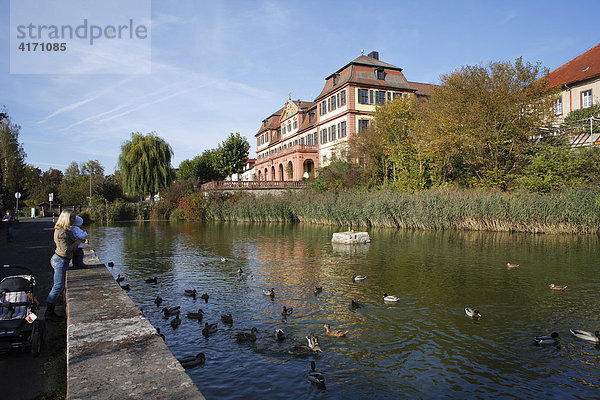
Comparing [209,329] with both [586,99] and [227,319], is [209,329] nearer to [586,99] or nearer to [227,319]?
[227,319]

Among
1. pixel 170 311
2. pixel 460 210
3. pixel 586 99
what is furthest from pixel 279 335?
pixel 586 99

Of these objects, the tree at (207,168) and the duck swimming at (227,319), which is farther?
the tree at (207,168)

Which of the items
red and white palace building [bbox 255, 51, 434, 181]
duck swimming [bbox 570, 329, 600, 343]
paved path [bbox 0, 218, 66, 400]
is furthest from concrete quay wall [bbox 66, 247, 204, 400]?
red and white palace building [bbox 255, 51, 434, 181]

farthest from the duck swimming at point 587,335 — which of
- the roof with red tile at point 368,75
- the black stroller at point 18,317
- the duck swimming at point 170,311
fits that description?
the roof with red tile at point 368,75

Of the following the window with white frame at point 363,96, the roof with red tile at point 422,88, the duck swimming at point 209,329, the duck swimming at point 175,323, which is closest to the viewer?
the duck swimming at point 209,329

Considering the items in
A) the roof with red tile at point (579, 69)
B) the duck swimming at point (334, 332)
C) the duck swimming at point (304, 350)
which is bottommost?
the duck swimming at point (304, 350)

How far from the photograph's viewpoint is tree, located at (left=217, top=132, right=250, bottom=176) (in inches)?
2623

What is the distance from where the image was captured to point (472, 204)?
24.2m

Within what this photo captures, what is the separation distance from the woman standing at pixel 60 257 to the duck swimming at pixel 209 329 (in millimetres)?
2509

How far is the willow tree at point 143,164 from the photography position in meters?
50.4

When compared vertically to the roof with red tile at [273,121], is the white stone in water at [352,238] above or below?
A: below

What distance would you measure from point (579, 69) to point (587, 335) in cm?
3842

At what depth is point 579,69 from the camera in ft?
118

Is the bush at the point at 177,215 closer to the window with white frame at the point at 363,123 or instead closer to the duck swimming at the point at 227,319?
the window with white frame at the point at 363,123
